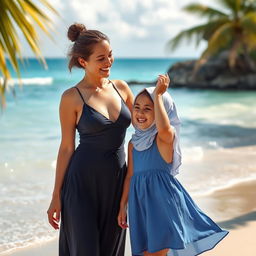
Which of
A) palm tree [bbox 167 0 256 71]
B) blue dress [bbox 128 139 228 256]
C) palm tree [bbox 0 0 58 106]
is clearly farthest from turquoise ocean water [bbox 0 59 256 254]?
palm tree [bbox 167 0 256 71]

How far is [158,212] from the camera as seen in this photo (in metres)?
2.80

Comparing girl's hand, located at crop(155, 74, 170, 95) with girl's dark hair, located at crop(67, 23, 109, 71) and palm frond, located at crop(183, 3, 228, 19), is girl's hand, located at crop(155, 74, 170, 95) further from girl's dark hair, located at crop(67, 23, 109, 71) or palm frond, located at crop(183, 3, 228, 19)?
palm frond, located at crop(183, 3, 228, 19)

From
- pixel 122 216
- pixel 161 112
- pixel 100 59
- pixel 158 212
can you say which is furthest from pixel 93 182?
pixel 100 59

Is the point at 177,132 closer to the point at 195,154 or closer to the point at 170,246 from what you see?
the point at 170,246

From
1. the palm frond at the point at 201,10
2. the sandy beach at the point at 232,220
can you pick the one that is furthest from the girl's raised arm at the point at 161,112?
the palm frond at the point at 201,10

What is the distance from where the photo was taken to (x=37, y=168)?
8.77m

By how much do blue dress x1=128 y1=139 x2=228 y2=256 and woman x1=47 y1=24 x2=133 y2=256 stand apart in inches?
5.7

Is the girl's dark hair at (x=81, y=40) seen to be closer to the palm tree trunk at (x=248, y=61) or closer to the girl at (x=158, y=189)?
the girl at (x=158, y=189)

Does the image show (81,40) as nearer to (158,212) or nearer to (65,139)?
(65,139)

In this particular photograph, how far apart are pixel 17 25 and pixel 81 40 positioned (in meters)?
0.52

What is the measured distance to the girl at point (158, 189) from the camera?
2.78 m

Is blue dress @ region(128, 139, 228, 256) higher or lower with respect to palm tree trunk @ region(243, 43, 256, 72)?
higher

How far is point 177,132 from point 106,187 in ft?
1.56

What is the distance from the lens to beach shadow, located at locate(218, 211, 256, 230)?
5.02 m
